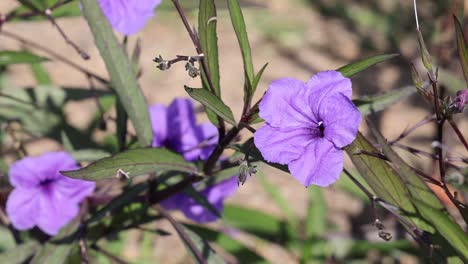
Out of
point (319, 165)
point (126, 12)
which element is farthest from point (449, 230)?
point (126, 12)

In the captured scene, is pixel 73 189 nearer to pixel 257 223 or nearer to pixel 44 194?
pixel 44 194

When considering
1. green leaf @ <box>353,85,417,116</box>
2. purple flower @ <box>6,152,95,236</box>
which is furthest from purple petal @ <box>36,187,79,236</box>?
green leaf @ <box>353,85,417,116</box>

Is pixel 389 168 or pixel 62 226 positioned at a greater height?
pixel 389 168

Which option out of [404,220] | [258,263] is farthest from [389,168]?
[258,263]

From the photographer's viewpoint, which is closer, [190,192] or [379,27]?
[190,192]

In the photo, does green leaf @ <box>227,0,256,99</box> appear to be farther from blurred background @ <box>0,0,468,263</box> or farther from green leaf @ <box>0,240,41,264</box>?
blurred background @ <box>0,0,468,263</box>

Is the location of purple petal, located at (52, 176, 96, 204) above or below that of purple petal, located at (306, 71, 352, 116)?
below

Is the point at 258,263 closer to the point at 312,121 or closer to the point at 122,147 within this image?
the point at 122,147
